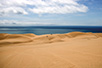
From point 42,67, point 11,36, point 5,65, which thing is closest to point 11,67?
point 5,65

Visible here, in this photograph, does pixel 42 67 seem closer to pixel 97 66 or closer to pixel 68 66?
pixel 68 66

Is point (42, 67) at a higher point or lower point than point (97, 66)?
lower

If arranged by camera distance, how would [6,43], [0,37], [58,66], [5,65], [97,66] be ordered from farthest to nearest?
[0,37] → [6,43] → [5,65] → [58,66] → [97,66]

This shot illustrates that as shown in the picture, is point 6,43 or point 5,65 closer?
point 5,65

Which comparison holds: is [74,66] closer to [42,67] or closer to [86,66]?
[86,66]

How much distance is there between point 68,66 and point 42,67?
1.05 m

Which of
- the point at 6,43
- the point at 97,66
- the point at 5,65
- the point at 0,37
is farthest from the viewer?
the point at 0,37

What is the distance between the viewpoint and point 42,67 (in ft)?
9.75

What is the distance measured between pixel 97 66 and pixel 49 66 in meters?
1.84

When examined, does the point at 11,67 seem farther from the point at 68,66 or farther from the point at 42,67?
the point at 68,66

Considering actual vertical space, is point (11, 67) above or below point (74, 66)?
below

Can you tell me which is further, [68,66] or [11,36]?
[11,36]

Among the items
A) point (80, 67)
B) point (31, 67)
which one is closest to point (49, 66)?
point (31, 67)

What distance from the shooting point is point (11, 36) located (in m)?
12.9
